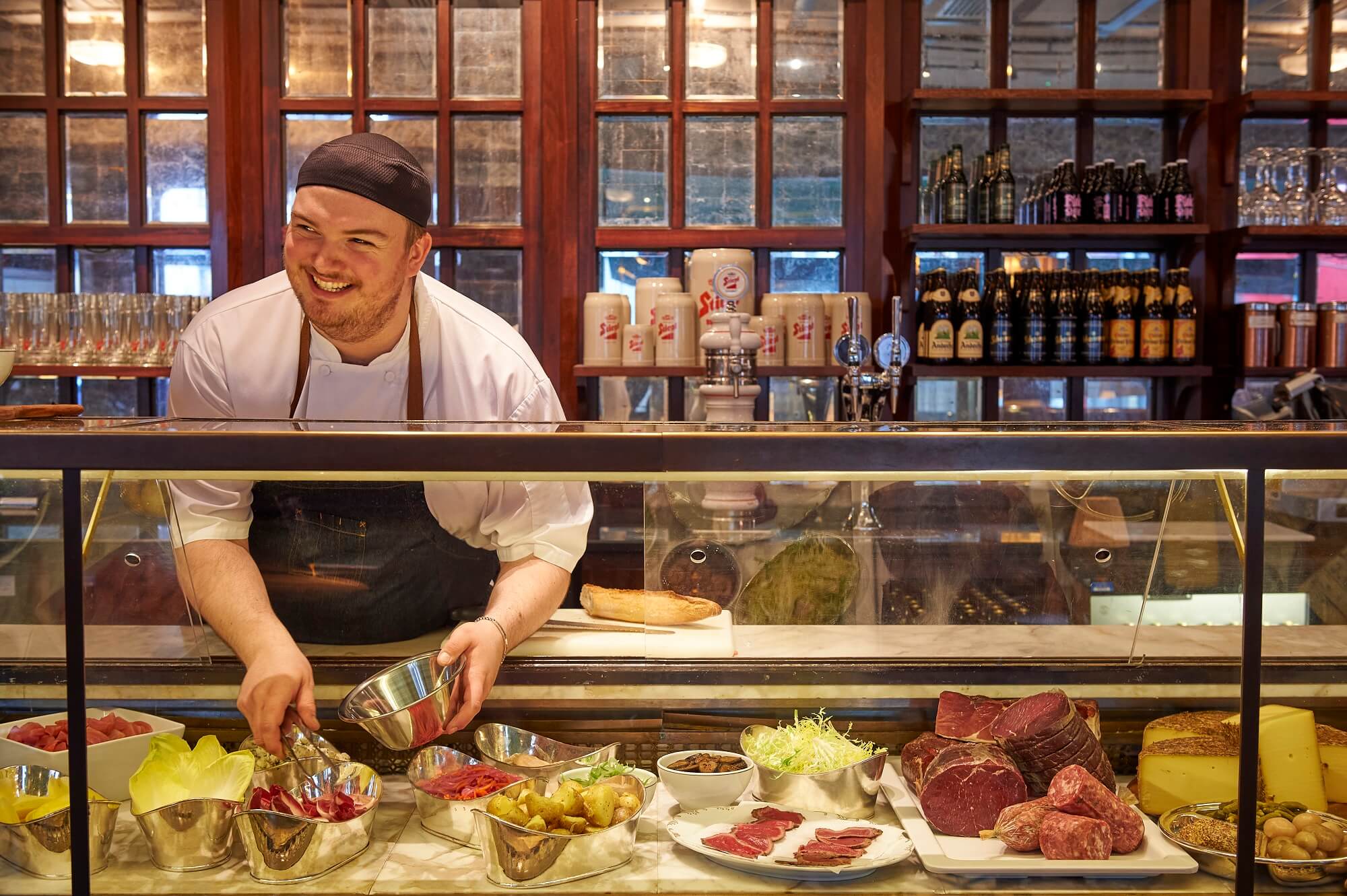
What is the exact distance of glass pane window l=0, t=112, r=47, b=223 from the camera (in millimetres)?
3418

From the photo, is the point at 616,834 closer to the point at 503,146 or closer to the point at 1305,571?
the point at 1305,571

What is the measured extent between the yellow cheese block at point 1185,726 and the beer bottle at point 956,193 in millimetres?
2156

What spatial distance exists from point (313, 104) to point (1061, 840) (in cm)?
294

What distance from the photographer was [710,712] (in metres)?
1.47

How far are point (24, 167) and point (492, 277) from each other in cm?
142

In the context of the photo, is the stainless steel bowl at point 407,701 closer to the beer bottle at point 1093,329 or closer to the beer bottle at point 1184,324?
the beer bottle at point 1093,329

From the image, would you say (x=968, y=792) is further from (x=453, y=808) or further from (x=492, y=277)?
(x=492, y=277)

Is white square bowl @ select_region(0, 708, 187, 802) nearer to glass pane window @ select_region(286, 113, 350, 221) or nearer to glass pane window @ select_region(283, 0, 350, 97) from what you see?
glass pane window @ select_region(286, 113, 350, 221)

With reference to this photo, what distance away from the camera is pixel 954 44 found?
348cm

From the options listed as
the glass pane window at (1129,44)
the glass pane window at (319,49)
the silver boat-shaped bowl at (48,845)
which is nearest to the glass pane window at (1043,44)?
the glass pane window at (1129,44)

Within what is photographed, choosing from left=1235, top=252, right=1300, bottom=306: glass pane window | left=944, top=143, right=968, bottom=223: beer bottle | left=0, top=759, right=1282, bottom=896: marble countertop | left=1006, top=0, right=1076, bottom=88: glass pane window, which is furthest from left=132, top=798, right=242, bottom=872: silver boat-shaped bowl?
left=1235, top=252, right=1300, bottom=306: glass pane window

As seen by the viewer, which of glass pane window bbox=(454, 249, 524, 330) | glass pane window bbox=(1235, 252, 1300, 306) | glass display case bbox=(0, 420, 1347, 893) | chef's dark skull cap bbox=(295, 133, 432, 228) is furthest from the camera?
glass pane window bbox=(1235, 252, 1300, 306)

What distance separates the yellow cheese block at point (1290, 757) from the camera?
4.45 ft

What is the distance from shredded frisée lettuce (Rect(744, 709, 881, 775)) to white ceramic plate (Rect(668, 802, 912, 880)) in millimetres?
52
